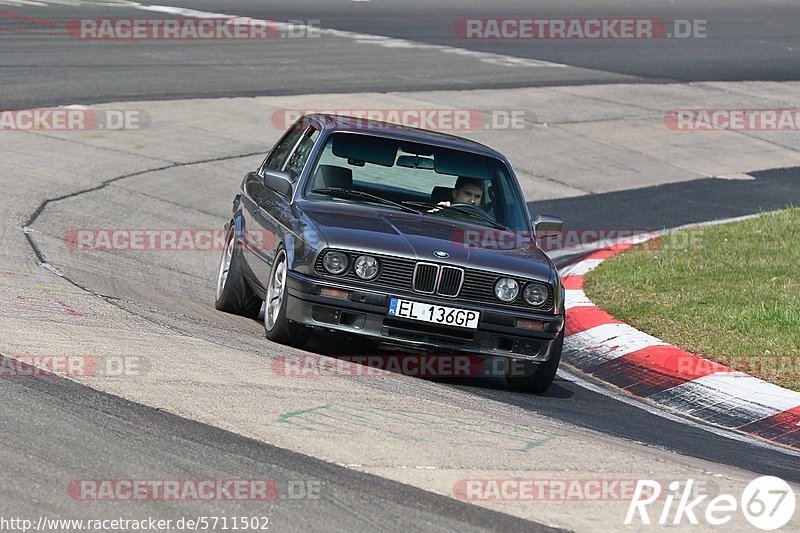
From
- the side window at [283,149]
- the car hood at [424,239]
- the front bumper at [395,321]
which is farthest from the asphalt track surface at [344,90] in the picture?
the side window at [283,149]

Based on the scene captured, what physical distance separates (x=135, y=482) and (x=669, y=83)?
2124cm

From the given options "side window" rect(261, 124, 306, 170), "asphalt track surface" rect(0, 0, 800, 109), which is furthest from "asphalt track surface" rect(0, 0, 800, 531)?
"side window" rect(261, 124, 306, 170)

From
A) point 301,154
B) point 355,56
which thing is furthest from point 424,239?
point 355,56

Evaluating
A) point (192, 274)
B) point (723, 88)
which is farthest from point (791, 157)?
point (192, 274)

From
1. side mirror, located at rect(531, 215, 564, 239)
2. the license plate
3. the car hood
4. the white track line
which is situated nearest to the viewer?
the license plate

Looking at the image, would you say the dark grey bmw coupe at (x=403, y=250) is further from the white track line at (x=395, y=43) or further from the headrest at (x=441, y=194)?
the white track line at (x=395, y=43)

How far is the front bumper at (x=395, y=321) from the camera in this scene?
26.1 ft

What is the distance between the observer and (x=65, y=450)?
539cm

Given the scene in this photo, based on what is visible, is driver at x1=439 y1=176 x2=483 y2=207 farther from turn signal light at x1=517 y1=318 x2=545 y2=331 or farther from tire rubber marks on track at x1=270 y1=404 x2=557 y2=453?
tire rubber marks on track at x1=270 y1=404 x2=557 y2=453

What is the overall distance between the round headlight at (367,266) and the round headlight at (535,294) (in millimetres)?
935

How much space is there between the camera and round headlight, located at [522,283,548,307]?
819 centimetres

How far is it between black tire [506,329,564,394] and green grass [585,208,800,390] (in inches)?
57.3

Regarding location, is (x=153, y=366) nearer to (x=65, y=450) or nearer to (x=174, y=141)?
(x=65, y=450)

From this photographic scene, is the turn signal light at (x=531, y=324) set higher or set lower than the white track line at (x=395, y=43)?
lower
